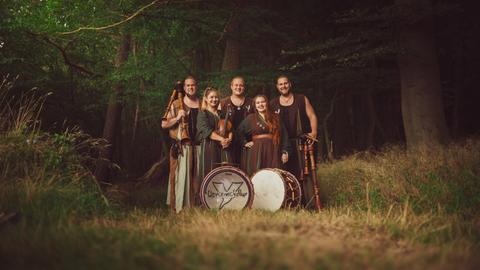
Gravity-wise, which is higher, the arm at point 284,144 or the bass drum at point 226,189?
the arm at point 284,144

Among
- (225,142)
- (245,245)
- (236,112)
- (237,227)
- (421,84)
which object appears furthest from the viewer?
(421,84)

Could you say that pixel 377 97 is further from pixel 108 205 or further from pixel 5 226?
pixel 5 226

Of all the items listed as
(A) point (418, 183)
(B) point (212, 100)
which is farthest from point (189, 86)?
(A) point (418, 183)

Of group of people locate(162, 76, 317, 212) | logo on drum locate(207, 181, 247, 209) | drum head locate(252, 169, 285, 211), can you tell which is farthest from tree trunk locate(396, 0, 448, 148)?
logo on drum locate(207, 181, 247, 209)

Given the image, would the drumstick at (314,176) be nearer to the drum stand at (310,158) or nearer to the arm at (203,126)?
the drum stand at (310,158)

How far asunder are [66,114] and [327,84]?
787 centimetres

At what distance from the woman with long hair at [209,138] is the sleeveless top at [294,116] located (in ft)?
3.01

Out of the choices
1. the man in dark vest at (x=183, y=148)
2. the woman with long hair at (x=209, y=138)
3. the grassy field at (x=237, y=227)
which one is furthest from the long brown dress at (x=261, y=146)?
the grassy field at (x=237, y=227)

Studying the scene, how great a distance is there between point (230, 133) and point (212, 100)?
1.88ft

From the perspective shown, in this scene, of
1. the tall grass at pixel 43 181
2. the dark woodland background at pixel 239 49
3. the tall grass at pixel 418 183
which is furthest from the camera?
the dark woodland background at pixel 239 49

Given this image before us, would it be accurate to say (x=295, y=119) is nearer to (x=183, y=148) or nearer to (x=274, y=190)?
(x=274, y=190)

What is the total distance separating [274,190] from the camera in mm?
7199

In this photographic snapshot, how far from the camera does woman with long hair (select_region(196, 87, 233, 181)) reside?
7828mm

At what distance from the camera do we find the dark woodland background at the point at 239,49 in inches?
410
